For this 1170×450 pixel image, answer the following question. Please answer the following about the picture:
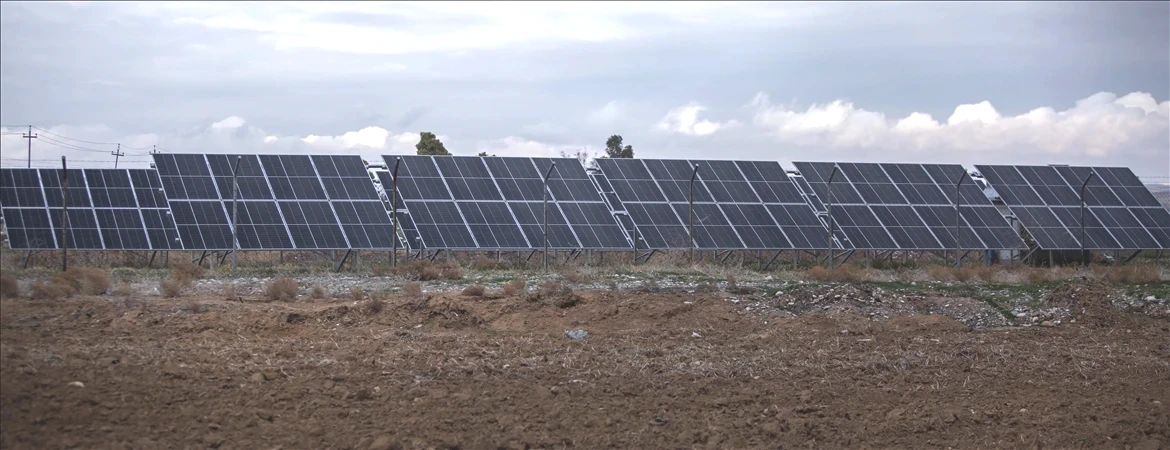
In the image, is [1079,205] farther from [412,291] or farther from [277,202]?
[412,291]

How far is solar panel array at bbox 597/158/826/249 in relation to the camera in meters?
26.0

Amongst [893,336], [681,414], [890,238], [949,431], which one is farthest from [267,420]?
[890,238]

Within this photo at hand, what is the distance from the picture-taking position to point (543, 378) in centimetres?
902

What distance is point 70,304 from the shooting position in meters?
9.75

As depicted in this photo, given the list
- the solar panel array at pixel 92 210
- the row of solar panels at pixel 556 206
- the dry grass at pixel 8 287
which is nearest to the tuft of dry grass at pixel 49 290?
the dry grass at pixel 8 287

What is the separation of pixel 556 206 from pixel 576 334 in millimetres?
13858

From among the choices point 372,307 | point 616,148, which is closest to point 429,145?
point 616,148

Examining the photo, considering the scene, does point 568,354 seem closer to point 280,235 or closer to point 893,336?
point 893,336

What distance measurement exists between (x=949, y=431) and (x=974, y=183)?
81.3 ft

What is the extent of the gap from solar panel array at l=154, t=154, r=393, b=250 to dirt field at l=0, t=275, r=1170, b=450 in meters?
8.54

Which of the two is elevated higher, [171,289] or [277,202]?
[277,202]

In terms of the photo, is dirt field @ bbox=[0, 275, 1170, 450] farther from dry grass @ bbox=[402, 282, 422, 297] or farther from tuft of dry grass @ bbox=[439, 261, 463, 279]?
tuft of dry grass @ bbox=[439, 261, 463, 279]

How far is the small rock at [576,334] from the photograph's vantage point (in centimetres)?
1182

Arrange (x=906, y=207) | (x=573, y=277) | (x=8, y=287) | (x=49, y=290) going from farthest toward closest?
(x=906, y=207), (x=573, y=277), (x=49, y=290), (x=8, y=287)
